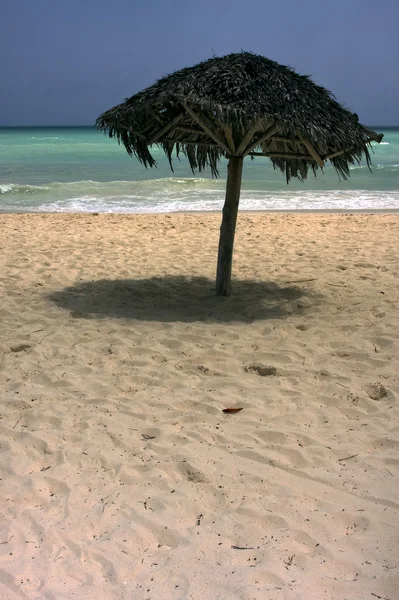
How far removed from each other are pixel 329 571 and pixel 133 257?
559 cm

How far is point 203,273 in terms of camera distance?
675 centimetres

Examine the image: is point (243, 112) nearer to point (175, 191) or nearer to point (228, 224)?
point (228, 224)

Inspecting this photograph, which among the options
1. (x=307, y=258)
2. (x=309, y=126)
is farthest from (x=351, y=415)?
(x=307, y=258)

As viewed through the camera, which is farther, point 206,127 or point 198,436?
point 206,127

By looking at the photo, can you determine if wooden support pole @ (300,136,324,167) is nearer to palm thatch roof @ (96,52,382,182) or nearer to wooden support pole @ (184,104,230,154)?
palm thatch roof @ (96,52,382,182)

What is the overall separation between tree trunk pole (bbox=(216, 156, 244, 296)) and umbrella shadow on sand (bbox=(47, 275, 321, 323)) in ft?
0.49

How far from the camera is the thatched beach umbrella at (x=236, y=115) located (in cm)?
484

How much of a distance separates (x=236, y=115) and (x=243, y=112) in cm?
6

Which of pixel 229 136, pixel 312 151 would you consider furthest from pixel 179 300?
pixel 312 151

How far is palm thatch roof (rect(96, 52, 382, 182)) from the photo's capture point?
483cm

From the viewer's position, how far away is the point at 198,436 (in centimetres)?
333

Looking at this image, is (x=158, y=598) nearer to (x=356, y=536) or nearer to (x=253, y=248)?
(x=356, y=536)

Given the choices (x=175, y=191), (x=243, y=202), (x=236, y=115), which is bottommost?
(x=243, y=202)

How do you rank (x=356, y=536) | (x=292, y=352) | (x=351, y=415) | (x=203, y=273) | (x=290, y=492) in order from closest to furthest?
(x=356, y=536) → (x=290, y=492) → (x=351, y=415) → (x=292, y=352) → (x=203, y=273)
